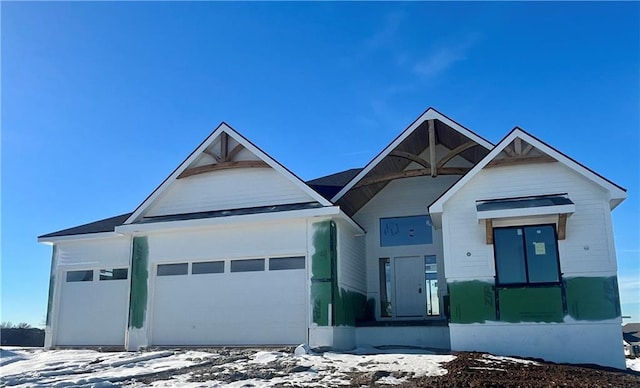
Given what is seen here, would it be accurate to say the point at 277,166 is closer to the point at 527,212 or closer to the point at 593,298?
the point at 527,212

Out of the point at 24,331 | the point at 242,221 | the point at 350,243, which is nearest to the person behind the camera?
→ the point at 242,221

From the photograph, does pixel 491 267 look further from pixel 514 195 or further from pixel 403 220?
pixel 403 220

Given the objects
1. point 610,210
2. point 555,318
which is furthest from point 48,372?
point 610,210

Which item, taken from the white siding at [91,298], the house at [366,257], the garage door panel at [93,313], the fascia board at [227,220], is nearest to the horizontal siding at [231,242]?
the house at [366,257]

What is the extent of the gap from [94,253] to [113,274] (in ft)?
3.19

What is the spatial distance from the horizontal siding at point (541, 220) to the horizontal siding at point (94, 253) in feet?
31.6

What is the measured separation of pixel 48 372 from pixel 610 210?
12.4 meters

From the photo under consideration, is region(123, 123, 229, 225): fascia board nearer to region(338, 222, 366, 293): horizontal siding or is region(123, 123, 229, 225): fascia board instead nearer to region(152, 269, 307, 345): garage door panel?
region(152, 269, 307, 345): garage door panel

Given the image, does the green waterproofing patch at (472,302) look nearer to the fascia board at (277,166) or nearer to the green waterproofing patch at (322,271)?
the green waterproofing patch at (322,271)

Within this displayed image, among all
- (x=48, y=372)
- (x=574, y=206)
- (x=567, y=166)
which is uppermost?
(x=567, y=166)

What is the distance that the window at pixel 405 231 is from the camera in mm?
16953

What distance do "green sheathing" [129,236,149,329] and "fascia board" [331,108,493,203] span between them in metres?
5.59

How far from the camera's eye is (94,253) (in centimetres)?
1705

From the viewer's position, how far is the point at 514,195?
13320 mm
